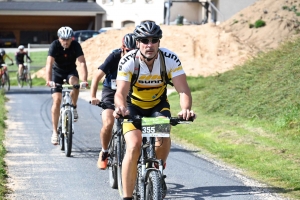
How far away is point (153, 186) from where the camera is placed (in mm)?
6559

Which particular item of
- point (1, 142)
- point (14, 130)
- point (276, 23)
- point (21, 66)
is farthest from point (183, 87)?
point (276, 23)

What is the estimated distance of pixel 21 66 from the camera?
106 ft

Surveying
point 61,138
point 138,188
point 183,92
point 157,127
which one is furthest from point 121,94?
point 61,138

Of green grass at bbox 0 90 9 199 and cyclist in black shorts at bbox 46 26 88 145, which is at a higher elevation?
cyclist in black shorts at bbox 46 26 88 145

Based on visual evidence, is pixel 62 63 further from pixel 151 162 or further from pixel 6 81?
pixel 6 81

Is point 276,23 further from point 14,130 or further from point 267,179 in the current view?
point 267,179

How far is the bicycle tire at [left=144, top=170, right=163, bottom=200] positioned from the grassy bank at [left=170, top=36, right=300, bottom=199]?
7.83ft

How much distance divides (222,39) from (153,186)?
3351 centimetres

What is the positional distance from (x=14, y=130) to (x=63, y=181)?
234 inches

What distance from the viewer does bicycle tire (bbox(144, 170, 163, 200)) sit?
6.52 meters

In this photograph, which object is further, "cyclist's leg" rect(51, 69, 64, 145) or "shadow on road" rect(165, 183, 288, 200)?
"cyclist's leg" rect(51, 69, 64, 145)

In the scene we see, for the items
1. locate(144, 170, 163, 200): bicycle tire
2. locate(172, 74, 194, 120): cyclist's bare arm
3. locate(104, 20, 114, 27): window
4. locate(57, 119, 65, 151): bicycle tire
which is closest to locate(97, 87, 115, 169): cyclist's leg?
locate(172, 74, 194, 120): cyclist's bare arm

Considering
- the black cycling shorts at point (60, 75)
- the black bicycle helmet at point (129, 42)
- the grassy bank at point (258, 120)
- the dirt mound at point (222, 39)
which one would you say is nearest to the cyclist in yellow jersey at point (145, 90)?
the black bicycle helmet at point (129, 42)

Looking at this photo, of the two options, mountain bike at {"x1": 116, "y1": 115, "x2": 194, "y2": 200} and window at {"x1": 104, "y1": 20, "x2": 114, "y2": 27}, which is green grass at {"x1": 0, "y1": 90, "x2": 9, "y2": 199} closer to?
mountain bike at {"x1": 116, "y1": 115, "x2": 194, "y2": 200}
